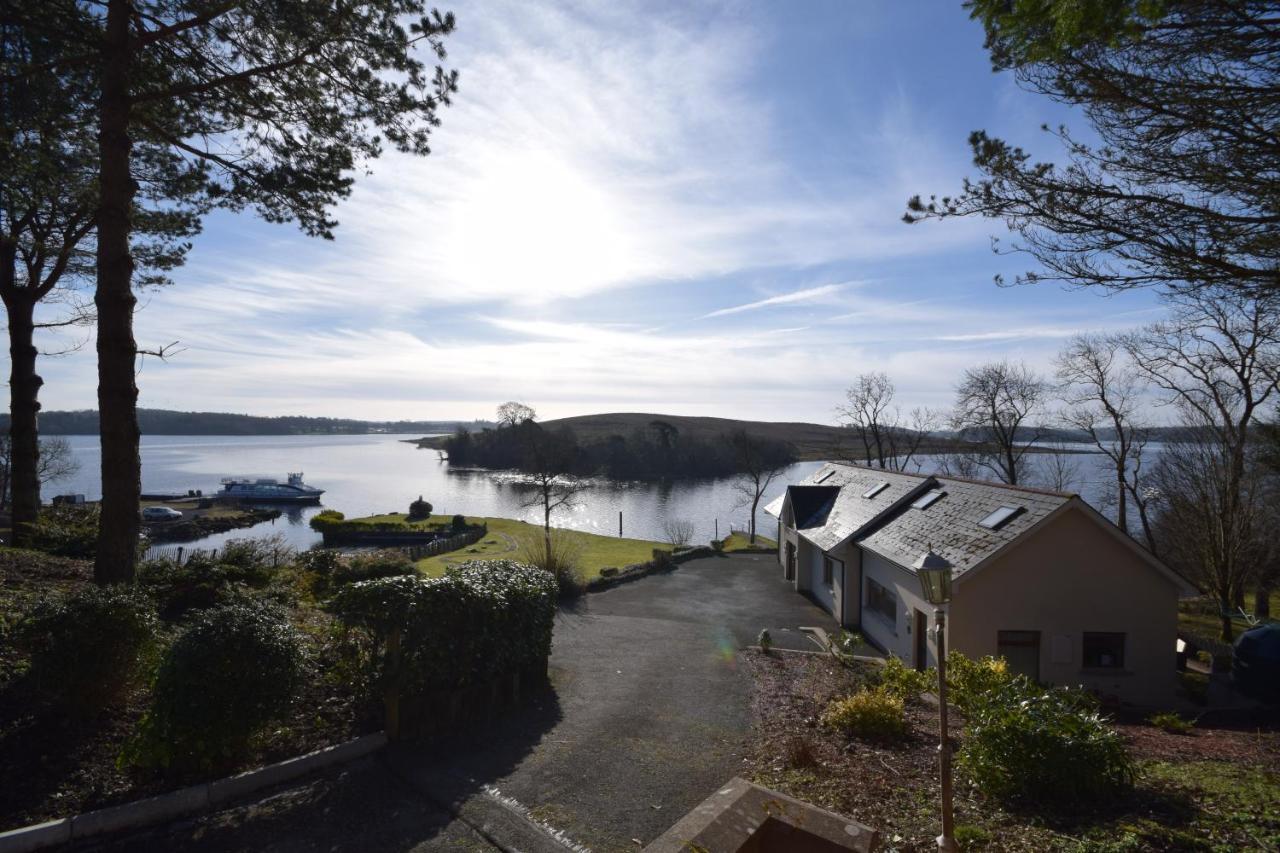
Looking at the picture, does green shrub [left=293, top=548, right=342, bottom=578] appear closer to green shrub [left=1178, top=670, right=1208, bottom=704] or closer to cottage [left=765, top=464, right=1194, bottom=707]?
cottage [left=765, top=464, right=1194, bottom=707]

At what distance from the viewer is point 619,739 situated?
9.03 m

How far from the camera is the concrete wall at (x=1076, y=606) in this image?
1568cm

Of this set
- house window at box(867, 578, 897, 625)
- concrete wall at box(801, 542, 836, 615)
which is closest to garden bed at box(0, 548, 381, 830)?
house window at box(867, 578, 897, 625)

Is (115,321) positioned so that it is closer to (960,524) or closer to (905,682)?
(905,682)

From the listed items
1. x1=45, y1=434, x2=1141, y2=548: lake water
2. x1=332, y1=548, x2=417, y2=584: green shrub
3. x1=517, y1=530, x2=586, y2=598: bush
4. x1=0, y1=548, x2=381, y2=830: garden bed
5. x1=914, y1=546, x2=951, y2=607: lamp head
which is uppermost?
x1=914, y1=546, x2=951, y2=607: lamp head

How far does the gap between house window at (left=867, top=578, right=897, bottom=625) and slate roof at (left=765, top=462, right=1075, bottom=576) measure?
4.32ft

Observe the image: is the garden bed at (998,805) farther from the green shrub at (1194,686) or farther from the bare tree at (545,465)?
the bare tree at (545,465)

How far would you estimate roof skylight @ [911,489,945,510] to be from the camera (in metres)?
20.7

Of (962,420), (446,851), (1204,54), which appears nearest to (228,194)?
(446,851)

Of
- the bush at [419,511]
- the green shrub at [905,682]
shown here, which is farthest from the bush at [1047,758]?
the bush at [419,511]

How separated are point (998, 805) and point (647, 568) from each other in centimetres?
2269

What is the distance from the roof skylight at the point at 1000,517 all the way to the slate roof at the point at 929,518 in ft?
0.28

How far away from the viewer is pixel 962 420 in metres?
44.5

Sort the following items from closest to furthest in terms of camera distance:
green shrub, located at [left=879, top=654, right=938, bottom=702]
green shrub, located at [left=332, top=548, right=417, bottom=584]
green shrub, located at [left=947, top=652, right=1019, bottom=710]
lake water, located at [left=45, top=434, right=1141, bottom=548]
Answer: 1. green shrub, located at [left=947, top=652, right=1019, bottom=710]
2. green shrub, located at [left=879, top=654, right=938, bottom=702]
3. green shrub, located at [left=332, top=548, right=417, bottom=584]
4. lake water, located at [left=45, top=434, right=1141, bottom=548]
